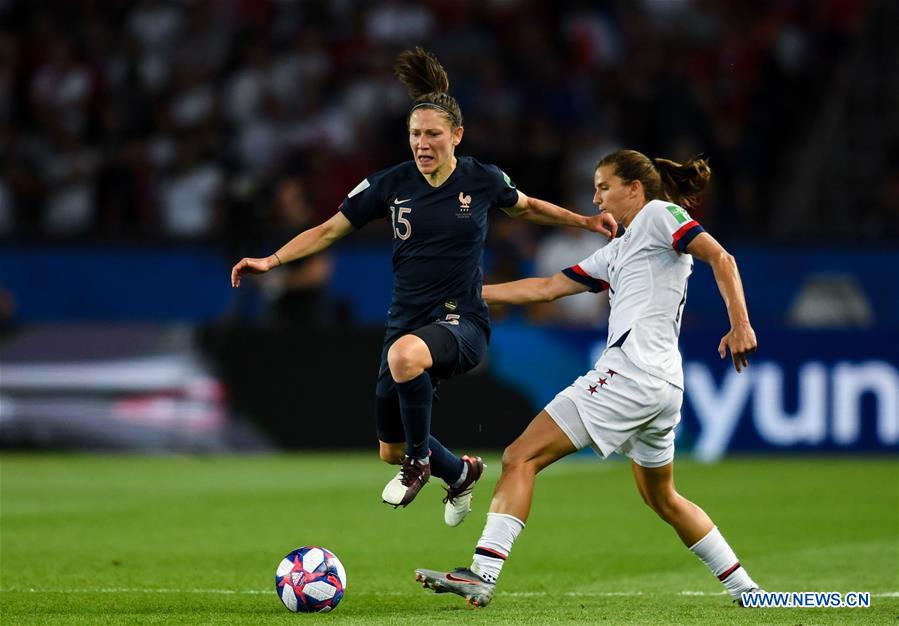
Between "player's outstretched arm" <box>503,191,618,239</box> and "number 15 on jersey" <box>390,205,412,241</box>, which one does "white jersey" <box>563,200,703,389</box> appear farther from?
"number 15 on jersey" <box>390,205,412,241</box>

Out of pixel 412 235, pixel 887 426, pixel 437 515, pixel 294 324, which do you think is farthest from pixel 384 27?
pixel 412 235

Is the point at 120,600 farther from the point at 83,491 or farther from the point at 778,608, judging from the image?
the point at 83,491

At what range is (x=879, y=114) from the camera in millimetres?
18688

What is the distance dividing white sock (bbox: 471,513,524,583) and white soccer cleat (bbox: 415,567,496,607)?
41 mm

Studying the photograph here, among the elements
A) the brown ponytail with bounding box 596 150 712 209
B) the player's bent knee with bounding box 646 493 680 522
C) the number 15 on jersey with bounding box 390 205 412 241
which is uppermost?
the brown ponytail with bounding box 596 150 712 209

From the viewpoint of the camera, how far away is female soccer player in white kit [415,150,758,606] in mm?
7066

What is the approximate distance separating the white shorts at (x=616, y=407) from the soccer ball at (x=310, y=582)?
124 centimetres

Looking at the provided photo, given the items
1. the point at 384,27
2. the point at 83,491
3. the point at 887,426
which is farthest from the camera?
the point at 384,27

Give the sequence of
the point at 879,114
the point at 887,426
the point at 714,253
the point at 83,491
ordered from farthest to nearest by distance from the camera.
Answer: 1. the point at 879,114
2. the point at 887,426
3. the point at 83,491
4. the point at 714,253

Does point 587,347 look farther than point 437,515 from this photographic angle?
Yes

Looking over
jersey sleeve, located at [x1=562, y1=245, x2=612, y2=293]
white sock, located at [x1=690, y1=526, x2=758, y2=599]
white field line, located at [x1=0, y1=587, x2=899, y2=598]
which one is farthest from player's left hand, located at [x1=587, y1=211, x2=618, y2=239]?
white field line, located at [x1=0, y1=587, x2=899, y2=598]

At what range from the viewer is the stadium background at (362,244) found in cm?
1445

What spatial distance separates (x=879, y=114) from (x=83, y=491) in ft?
34.5

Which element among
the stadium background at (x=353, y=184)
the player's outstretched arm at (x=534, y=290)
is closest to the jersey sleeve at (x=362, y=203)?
the player's outstretched arm at (x=534, y=290)
